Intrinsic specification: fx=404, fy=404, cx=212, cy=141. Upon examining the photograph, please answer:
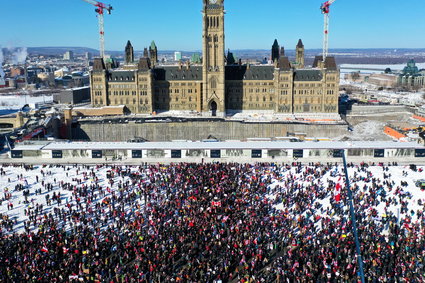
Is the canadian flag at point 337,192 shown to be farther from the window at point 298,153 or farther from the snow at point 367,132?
the snow at point 367,132

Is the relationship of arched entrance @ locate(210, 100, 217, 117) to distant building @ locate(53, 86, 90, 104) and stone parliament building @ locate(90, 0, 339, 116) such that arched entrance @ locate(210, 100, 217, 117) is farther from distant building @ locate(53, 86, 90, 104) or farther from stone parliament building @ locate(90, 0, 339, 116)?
distant building @ locate(53, 86, 90, 104)

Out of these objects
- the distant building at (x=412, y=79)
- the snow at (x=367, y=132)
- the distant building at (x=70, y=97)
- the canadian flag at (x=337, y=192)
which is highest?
the distant building at (x=412, y=79)

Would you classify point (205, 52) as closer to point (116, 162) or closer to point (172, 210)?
point (116, 162)

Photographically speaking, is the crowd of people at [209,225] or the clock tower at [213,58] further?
the clock tower at [213,58]

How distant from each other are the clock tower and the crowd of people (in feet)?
164

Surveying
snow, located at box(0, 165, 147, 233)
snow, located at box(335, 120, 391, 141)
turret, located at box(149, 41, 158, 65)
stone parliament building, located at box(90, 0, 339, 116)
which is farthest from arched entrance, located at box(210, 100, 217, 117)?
snow, located at box(0, 165, 147, 233)

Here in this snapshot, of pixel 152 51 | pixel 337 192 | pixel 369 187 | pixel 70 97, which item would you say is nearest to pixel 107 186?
pixel 337 192

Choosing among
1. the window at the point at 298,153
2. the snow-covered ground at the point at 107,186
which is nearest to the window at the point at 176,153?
the snow-covered ground at the point at 107,186

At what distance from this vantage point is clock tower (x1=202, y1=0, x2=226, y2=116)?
97.8 metres

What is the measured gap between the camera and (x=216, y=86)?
334 feet

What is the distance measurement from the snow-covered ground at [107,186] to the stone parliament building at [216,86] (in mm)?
→ 49444

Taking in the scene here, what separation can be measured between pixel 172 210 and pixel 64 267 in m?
12.2

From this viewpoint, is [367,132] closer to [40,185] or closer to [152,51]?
[40,185]

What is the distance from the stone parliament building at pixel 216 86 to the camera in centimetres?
10138
